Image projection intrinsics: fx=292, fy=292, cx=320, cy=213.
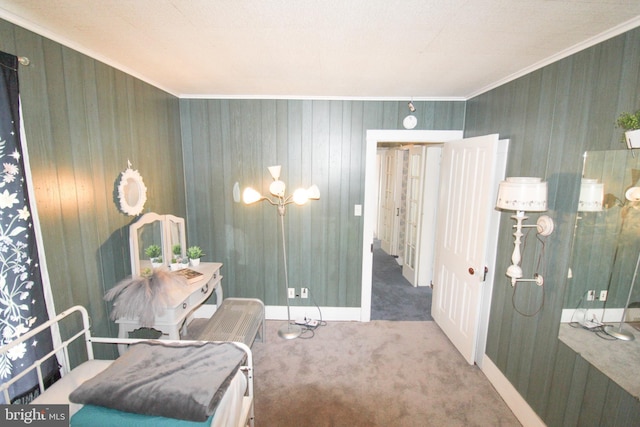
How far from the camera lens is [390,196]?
6496 millimetres

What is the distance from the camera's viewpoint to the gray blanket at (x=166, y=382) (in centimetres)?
132

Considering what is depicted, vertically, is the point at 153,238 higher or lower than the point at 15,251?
lower

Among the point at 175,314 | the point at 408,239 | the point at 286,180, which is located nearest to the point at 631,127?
the point at 286,180

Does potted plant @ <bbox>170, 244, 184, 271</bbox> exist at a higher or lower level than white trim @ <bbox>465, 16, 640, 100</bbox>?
lower

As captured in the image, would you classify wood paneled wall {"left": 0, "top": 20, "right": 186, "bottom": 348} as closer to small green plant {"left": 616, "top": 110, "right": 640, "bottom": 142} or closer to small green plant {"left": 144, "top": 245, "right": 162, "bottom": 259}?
small green plant {"left": 144, "top": 245, "right": 162, "bottom": 259}

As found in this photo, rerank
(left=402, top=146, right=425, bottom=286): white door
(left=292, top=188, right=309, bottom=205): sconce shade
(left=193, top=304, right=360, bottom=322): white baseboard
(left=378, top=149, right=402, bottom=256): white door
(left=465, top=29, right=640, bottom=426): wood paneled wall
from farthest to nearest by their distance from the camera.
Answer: (left=378, top=149, right=402, bottom=256): white door
(left=402, top=146, right=425, bottom=286): white door
(left=193, top=304, right=360, bottom=322): white baseboard
(left=292, top=188, right=309, bottom=205): sconce shade
(left=465, top=29, right=640, bottom=426): wood paneled wall

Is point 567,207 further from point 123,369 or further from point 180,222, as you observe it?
point 180,222

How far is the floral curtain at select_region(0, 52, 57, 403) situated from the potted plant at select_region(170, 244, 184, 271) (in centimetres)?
117

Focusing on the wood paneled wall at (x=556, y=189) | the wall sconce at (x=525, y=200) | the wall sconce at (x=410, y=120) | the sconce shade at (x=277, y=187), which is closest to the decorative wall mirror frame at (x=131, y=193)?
the sconce shade at (x=277, y=187)

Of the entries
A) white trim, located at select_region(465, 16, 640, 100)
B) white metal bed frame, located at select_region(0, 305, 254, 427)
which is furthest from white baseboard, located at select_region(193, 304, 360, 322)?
white trim, located at select_region(465, 16, 640, 100)

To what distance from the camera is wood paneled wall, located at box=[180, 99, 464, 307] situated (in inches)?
129

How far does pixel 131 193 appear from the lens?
8.18ft

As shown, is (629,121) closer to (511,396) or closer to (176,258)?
(511,396)

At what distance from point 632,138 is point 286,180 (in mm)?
2739
